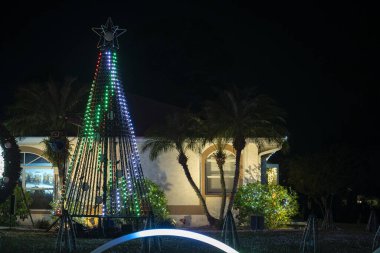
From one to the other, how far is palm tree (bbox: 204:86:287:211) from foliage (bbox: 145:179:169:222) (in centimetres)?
229

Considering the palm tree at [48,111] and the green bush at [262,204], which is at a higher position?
the palm tree at [48,111]

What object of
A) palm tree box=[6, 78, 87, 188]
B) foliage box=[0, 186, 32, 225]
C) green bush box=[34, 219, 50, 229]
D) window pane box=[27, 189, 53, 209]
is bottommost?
green bush box=[34, 219, 50, 229]

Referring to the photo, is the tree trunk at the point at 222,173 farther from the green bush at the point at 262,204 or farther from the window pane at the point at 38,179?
the window pane at the point at 38,179

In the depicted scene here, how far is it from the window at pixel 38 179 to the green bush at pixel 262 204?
691 centimetres

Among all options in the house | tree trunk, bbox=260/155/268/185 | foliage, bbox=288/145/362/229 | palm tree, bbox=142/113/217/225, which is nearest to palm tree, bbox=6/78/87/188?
the house

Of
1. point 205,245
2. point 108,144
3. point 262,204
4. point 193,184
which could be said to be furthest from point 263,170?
point 205,245

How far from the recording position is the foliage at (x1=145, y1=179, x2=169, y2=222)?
2486cm

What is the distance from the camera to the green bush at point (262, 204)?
25.8 metres

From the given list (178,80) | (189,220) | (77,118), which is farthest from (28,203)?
(178,80)

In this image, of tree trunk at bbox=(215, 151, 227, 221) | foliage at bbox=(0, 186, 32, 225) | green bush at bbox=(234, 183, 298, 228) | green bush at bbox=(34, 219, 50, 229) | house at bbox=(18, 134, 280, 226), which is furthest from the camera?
house at bbox=(18, 134, 280, 226)

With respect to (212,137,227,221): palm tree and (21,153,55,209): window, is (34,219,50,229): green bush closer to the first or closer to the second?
(21,153,55,209): window

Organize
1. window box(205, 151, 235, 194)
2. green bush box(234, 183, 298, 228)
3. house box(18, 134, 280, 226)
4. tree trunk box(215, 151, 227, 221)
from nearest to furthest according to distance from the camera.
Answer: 1. tree trunk box(215, 151, 227, 221)
2. green bush box(234, 183, 298, 228)
3. house box(18, 134, 280, 226)
4. window box(205, 151, 235, 194)

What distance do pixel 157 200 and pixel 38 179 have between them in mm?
5067

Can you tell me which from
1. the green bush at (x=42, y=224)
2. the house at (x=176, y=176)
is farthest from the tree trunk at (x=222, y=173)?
the green bush at (x=42, y=224)
